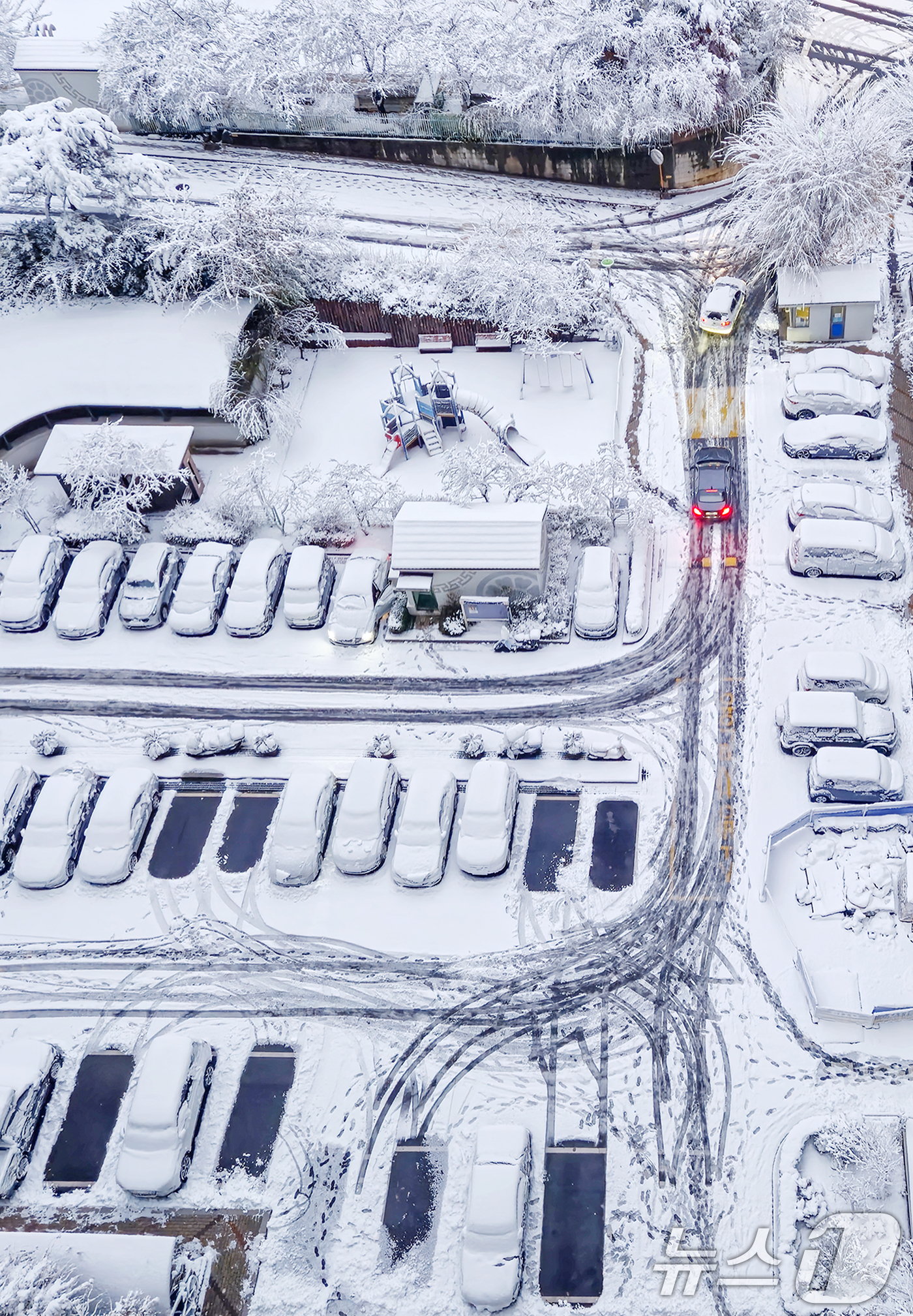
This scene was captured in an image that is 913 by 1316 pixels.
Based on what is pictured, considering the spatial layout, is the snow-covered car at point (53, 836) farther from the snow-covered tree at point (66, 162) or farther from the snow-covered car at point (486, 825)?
the snow-covered tree at point (66, 162)

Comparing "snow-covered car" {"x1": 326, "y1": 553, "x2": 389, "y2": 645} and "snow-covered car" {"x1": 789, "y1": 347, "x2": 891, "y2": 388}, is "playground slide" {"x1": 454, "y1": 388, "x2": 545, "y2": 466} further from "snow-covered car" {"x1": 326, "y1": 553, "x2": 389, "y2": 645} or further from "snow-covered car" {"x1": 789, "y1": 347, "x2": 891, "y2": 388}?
"snow-covered car" {"x1": 789, "y1": 347, "x2": 891, "y2": 388}

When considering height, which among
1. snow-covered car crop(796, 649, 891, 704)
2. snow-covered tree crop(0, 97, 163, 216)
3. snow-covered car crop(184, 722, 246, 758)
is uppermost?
snow-covered tree crop(0, 97, 163, 216)

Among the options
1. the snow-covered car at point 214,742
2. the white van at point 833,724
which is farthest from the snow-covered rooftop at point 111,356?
the white van at point 833,724

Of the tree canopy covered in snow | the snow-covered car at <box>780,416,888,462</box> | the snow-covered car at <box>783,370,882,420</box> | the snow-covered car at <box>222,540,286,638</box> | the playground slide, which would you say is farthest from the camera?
the tree canopy covered in snow

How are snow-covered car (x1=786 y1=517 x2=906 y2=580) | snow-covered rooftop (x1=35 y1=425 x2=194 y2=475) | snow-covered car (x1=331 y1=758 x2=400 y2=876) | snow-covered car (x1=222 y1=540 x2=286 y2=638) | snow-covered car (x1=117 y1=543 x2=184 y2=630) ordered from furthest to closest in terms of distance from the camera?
1. snow-covered rooftop (x1=35 y1=425 x2=194 y2=475)
2. snow-covered car (x1=117 y1=543 x2=184 y2=630)
3. snow-covered car (x1=222 y1=540 x2=286 y2=638)
4. snow-covered car (x1=786 y1=517 x2=906 y2=580)
5. snow-covered car (x1=331 y1=758 x2=400 y2=876)

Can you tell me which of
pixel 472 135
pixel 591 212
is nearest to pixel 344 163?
pixel 472 135

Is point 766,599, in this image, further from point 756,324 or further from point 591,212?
point 591,212

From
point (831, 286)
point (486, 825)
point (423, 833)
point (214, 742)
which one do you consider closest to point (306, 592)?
point (214, 742)

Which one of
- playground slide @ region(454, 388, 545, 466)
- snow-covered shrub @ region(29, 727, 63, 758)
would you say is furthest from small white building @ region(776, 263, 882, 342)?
snow-covered shrub @ region(29, 727, 63, 758)

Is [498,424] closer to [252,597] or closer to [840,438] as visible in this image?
[252,597]
